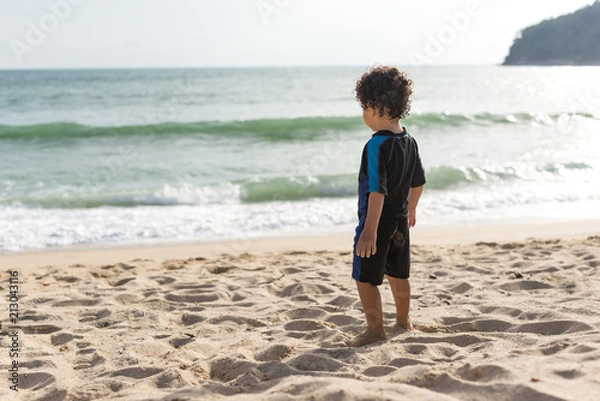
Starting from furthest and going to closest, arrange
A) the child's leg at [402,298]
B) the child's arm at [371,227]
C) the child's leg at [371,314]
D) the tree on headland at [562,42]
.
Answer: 1. the tree on headland at [562,42]
2. the child's leg at [402,298]
3. the child's leg at [371,314]
4. the child's arm at [371,227]

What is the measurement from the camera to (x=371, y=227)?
3029mm

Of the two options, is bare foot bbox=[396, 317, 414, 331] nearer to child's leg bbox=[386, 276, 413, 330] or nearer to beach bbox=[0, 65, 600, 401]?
child's leg bbox=[386, 276, 413, 330]

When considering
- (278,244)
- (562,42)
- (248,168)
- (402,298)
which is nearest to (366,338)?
(402,298)

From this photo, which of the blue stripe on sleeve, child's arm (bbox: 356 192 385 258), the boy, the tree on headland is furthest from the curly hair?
the tree on headland

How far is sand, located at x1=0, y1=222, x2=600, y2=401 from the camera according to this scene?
256 centimetres

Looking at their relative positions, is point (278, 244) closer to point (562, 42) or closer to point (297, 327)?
point (297, 327)

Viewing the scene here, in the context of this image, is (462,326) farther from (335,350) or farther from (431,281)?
(431,281)

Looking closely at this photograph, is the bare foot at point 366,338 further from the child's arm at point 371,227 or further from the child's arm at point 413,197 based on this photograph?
the child's arm at point 413,197

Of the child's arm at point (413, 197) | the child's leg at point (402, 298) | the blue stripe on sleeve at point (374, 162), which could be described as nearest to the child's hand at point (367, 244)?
the blue stripe on sleeve at point (374, 162)

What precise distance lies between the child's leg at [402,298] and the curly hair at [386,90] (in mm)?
893

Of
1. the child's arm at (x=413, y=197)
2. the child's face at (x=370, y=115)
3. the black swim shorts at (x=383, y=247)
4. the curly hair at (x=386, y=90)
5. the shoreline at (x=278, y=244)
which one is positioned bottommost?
the shoreline at (x=278, y=244)

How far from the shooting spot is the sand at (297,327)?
2.56 metres

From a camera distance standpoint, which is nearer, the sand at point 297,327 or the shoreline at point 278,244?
the sand at point 297,327

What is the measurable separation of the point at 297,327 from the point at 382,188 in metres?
1.20
